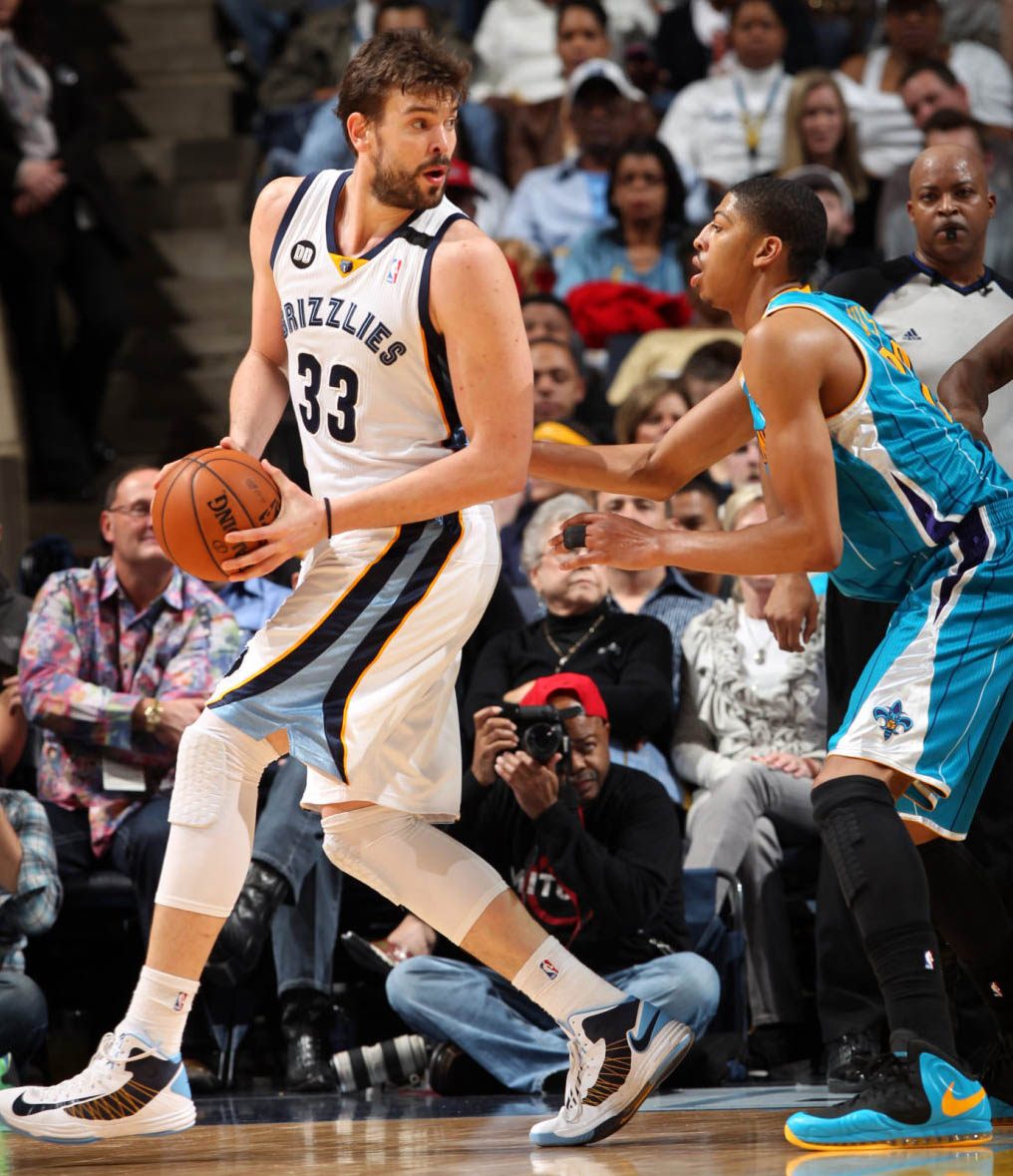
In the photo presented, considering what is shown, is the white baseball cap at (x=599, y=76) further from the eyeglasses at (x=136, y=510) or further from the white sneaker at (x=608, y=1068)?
the white sneaker at (x=608, y=1068)

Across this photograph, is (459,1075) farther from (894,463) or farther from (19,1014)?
(894,463)

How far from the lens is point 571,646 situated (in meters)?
5.66

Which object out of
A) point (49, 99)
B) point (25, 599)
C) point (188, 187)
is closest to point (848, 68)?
point (188, 187)

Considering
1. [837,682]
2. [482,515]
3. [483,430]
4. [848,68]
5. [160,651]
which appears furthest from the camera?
[848,68]

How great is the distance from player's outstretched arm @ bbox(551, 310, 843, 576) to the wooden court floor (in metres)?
1.11

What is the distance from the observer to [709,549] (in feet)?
10.8

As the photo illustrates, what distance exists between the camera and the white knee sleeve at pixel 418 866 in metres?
3.41

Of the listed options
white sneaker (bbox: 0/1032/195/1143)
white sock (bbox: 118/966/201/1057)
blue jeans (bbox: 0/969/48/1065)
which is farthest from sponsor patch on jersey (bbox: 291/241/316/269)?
blue jeans (bbox: 0/969/48/1065)

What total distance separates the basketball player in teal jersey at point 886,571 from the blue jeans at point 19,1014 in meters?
2.26

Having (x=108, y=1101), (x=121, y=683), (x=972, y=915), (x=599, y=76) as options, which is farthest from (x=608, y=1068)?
(x=599, y=76)

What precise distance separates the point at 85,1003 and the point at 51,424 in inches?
140

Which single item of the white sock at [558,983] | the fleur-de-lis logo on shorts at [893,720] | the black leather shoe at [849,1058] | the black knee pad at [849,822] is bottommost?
the black leather shoe at [849,1058]

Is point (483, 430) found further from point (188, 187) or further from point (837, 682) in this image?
point (188, 187)

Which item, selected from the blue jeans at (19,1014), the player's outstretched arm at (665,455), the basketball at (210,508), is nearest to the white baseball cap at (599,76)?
the player's outstretched arm at (665,455)
